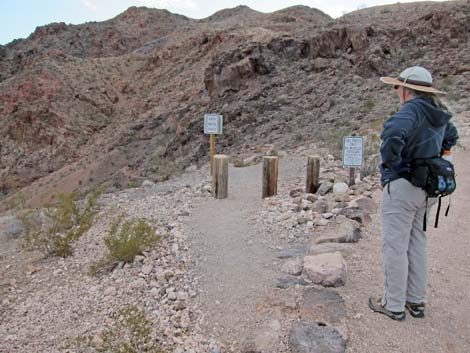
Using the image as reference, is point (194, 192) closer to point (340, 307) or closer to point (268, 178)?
point (268, 178)

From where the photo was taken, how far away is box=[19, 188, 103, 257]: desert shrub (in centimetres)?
596

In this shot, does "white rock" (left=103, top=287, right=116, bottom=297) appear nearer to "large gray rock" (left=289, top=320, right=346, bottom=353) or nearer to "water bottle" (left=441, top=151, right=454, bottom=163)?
"large gray rock" (left=289, top=320, right=346, bottom=353)

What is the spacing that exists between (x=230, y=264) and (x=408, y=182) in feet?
6.88

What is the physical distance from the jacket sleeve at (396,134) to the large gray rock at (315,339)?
1.22m

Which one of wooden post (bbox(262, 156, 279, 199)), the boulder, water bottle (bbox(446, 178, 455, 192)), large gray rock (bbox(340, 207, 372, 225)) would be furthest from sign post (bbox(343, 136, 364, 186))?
water bottle (bbox(446, 178, 455, 192))

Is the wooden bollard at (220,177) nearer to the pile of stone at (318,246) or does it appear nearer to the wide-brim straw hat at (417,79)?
the pile of stone at (318,246)

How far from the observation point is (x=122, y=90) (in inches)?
1246

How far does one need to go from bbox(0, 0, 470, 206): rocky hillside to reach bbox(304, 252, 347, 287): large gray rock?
284 inches

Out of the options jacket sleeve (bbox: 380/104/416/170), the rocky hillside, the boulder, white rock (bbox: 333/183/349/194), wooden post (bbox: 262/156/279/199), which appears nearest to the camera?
jacket sleeve (bbox: 380/104/416/170)

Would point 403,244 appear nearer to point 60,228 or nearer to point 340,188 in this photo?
point 340,188

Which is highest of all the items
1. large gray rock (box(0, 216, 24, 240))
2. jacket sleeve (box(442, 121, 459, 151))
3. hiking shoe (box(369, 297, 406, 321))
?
jacket sleeve (box(442, 121, 459, 151))

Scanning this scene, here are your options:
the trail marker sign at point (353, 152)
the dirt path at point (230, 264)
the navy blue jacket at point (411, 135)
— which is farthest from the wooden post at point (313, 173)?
the navy blue jacket at point (411, 135)

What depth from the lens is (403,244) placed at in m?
3.21

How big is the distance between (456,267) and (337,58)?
14735 mm
